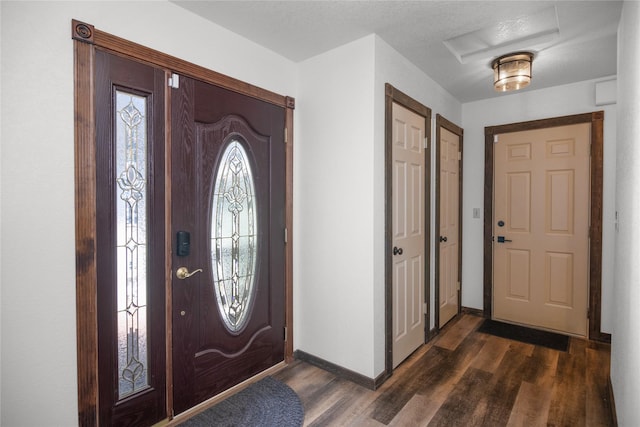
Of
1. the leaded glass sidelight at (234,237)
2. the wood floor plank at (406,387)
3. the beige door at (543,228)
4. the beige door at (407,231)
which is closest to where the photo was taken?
the wood floor plank at (406,387)

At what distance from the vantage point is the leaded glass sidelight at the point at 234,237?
88.9 inches

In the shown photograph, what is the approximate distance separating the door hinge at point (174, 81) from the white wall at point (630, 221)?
91.8 inches

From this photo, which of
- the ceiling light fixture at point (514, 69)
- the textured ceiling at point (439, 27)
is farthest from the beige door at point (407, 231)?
the ceiling light fixture at point (514, 69)

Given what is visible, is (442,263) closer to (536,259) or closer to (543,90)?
(536,259)

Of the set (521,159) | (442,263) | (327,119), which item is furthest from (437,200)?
(327,119)

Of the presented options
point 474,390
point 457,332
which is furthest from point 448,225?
point 474,390

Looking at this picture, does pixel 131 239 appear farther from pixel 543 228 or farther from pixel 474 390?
pixel 543 228

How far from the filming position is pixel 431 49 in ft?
8.62

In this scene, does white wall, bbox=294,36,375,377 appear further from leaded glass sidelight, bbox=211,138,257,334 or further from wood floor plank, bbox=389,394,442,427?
leaded glass sidelight, bbox=211,138,257,334

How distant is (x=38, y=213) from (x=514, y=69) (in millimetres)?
3423

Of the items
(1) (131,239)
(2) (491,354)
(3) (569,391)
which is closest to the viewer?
(1) (131,239)

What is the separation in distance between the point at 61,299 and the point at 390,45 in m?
2.69

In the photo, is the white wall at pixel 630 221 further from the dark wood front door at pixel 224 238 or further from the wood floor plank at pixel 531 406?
the dark wood front door at pixel 224 238

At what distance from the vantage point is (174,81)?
201 cm
